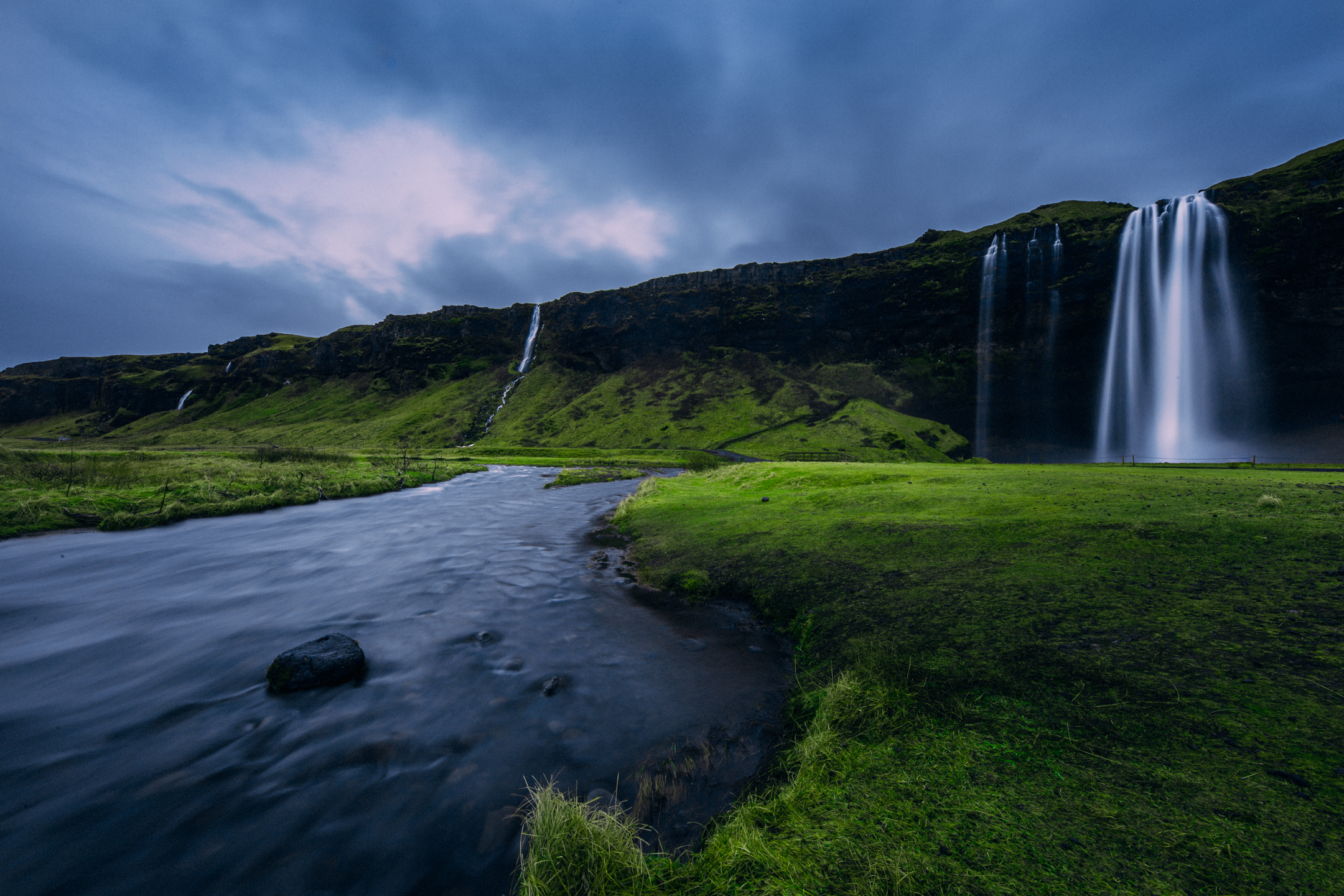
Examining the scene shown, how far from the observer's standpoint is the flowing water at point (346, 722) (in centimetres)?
603

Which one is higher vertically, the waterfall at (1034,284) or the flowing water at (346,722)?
the waterfall at (1034,284)

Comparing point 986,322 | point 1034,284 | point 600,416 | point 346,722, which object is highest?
point 1034,284

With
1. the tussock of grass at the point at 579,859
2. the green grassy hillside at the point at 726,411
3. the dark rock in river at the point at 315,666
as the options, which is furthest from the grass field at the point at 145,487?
the green grassy hillside at the point at 726,411

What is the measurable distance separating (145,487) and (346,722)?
3437 cm

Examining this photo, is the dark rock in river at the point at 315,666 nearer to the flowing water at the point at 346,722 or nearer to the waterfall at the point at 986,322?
the flowing water at the point at 346,722

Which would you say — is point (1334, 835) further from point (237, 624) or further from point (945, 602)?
point (237, 624)

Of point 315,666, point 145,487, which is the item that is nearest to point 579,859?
point 315,666

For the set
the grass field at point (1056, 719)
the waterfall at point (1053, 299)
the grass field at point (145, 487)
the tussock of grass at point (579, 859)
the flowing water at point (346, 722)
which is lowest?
the flowing water at point (346, 722)

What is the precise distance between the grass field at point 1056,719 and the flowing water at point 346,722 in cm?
130


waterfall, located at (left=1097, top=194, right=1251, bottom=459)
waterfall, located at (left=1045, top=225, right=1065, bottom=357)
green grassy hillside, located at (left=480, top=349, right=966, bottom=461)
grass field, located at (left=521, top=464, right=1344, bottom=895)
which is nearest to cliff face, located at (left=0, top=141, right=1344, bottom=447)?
waterfall, located at (left=1045, top=225, right=1065, bottom=357)

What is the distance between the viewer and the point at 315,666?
992 centimetres

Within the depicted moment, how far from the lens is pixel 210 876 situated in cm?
571

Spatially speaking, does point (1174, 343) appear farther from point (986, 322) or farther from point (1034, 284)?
point (986, 322)

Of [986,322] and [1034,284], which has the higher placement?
[1034,284]
